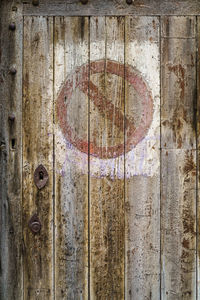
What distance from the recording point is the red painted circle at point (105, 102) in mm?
1362

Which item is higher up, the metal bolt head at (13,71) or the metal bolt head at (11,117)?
the metal bolt head at (13,71)

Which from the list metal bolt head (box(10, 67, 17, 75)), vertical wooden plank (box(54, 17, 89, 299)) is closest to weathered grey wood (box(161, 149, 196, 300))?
vertical wooden plank (box(54, 17, 89, 299))

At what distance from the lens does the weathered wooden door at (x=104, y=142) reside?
1362mm

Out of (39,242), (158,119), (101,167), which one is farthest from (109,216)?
(158,119)

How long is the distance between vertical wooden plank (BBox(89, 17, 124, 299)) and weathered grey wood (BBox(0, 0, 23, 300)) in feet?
1.06

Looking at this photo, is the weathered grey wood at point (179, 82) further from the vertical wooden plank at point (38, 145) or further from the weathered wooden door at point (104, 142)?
the vertical wooden plank at point (38, 145)

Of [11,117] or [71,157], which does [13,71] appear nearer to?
[11,117]

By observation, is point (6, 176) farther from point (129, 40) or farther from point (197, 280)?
point (197, 280)

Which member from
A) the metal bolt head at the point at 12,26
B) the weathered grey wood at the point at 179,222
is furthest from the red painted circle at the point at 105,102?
the metal bolt head at the point at 12,26

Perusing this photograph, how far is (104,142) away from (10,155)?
1.38 feet

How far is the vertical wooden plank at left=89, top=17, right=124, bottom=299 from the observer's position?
1362 millimetres

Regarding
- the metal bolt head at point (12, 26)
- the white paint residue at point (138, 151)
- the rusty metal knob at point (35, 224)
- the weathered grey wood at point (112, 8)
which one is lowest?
the rusty metal knob at point (35, 224)

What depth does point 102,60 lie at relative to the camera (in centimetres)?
136

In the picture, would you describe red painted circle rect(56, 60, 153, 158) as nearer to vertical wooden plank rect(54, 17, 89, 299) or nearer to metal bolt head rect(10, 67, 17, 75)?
vertical wooden plank rect(54, 17, 89, 299)
